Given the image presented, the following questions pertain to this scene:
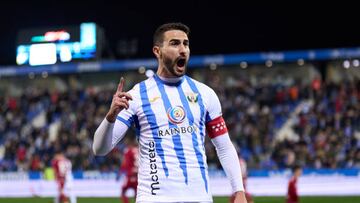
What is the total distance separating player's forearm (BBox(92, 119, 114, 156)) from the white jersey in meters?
0.12

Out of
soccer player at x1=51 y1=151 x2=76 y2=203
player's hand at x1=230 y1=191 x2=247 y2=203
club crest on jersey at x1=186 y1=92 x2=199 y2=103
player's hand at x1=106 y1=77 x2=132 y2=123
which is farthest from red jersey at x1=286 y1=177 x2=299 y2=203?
player's hand at x1=106 y1=77 x2=132 y2=123

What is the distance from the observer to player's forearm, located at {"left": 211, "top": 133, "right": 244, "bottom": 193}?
4.52 m

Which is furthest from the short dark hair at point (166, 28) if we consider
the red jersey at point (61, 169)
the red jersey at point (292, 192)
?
the red jersey at point (61, 169)

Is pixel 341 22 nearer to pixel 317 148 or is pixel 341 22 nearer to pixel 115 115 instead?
pixel 317 148

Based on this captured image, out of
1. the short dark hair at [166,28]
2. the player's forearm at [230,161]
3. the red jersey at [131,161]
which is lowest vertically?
the red jersey at [131,161]

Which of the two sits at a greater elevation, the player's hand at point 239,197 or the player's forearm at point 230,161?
the player's forearm at point 230,161

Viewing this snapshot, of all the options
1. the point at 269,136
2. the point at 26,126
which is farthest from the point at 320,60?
the point at 26,126

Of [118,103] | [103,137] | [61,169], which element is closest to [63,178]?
[61,169]

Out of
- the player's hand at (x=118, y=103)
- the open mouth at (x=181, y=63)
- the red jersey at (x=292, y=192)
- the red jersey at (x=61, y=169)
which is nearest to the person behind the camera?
the player's hand at (x=118, y=103)

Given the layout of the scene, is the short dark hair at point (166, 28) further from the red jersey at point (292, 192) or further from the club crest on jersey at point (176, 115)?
the red jersey at point (292, 192)

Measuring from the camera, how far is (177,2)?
3819 centimetres

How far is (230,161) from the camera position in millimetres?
4574

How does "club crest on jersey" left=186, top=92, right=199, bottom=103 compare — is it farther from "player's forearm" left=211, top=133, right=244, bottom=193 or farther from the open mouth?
"player's forearm" left=211, top=133, right=244, bottom=193

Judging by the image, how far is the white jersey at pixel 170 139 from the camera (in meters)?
4.32
